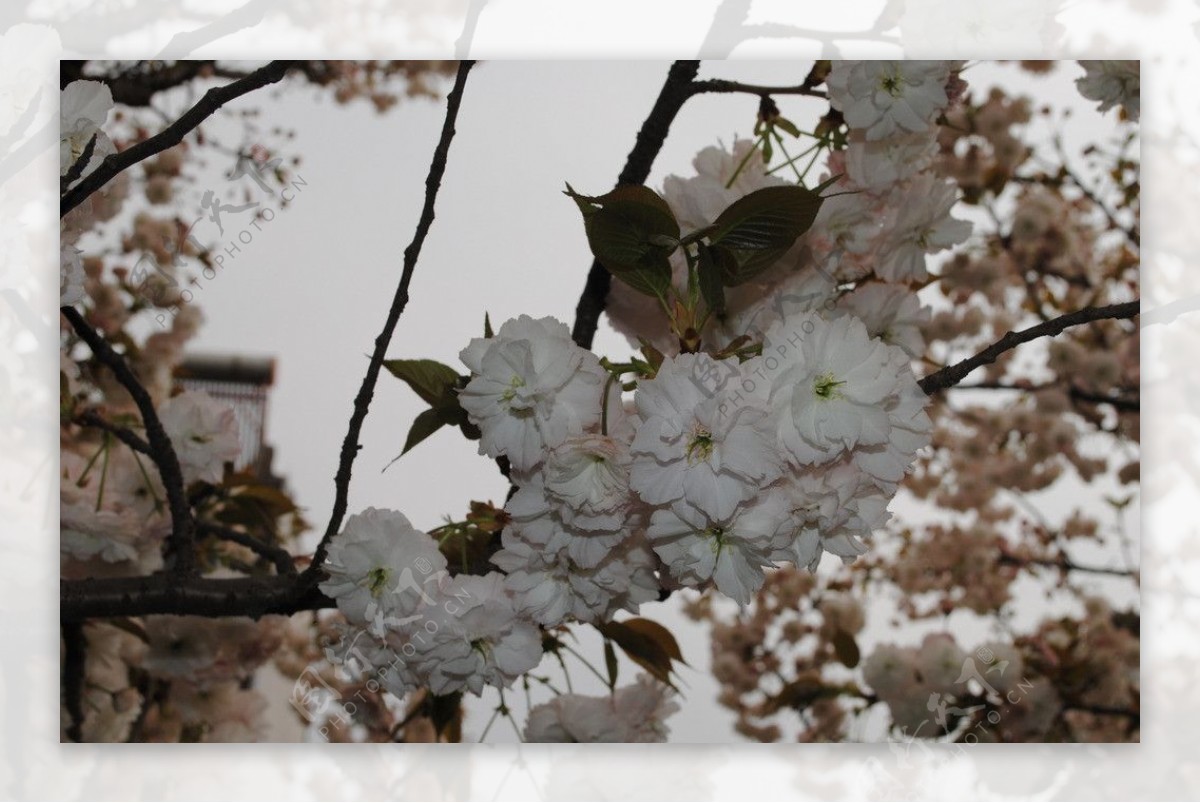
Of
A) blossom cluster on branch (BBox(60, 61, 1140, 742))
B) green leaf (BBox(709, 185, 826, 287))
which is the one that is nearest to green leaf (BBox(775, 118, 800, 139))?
blossom cluster on branch (BBox(60, 61, 1140, 742))

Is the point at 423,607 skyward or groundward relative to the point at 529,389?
groundward

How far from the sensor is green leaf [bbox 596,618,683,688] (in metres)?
0.83

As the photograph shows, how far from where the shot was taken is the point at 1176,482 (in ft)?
3.33

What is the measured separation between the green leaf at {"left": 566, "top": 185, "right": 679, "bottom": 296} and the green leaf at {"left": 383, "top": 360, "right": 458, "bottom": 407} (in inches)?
4.7

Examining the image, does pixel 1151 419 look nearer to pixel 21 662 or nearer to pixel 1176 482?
pixel 1176 482

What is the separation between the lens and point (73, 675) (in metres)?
1.06

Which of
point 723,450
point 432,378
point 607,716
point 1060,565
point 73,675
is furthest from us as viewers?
point 1060,565

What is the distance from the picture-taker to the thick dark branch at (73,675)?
3.45 ft

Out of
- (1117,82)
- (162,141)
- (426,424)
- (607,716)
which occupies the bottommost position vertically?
(607,716)

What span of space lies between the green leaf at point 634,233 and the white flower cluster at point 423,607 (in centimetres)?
21

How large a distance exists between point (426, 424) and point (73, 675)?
0.61 m

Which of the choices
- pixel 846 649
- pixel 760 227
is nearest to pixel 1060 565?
pixel 846 649

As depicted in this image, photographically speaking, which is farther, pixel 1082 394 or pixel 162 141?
pixel 1082 394

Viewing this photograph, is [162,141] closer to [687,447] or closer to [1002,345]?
[687,447]
